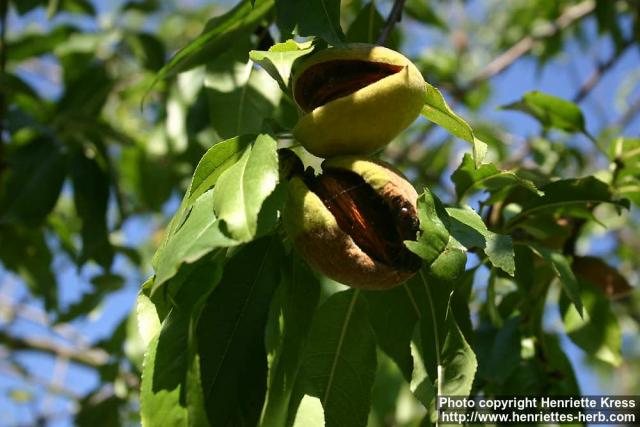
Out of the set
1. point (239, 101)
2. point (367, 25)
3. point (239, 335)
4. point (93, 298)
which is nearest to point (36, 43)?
point (93, 298)

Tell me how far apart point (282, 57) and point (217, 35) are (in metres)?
0.68

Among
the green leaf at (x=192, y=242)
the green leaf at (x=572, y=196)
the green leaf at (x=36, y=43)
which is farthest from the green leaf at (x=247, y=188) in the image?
the green leaf at (x=36, y=43)

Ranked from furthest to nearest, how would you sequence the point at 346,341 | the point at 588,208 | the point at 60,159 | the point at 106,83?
the point at 106,83, the point at 60,159, the point at 588,208, the point at 346,341

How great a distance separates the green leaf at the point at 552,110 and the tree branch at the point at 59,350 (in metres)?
2.60

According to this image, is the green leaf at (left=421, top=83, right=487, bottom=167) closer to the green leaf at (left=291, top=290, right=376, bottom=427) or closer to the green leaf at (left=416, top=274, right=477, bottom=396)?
the green leaf at (left=416, top=274, right=477, bottom=396)

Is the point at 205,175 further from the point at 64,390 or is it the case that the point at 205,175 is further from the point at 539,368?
the point at 64,390

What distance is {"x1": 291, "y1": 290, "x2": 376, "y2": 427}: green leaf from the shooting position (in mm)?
1641

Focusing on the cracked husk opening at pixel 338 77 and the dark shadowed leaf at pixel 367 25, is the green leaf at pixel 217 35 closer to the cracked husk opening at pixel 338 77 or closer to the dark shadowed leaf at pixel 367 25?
the dark shadowed leaf at pixel 367 25

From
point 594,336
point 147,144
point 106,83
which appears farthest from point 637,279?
point 106,83

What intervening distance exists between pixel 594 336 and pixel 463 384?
0.93 metres

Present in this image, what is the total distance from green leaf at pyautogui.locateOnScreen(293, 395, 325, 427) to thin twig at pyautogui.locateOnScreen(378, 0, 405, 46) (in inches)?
31.5

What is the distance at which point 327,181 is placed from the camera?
4.56ft

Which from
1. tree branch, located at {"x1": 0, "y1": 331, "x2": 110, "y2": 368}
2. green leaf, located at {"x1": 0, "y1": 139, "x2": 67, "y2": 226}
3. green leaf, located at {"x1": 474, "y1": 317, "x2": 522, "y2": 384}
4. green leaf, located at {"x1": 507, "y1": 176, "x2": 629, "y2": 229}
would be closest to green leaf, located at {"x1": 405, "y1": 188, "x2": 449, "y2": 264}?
green leaf, located at {"x1": 507, "y1": 176, "x2": 629, "y2": 229}

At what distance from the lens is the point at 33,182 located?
2.70 m
